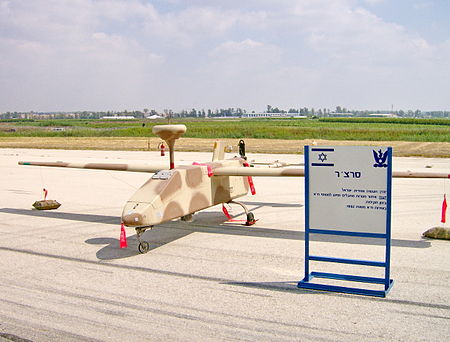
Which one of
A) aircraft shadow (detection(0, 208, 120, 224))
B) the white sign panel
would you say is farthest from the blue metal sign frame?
aircraft shadow (detection(0, 208, 120, 224))

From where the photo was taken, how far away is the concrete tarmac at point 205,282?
845 cm

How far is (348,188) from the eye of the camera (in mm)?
10383

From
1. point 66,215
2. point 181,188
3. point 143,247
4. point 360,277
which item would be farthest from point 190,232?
point 360,277

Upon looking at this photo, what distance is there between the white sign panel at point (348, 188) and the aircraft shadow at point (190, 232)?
3.89m

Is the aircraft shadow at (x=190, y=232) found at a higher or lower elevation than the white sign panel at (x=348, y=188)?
lower

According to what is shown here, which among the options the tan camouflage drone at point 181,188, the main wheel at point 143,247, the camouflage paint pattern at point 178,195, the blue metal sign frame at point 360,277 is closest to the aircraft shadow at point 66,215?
the tan camouflage drone at point 181,188

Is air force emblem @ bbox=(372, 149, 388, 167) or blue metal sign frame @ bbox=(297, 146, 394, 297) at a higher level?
air force emblem @ bbox=(372, 149, 388, 167)

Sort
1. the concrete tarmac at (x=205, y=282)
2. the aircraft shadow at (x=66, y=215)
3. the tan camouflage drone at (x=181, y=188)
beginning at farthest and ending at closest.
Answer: the aircraft shadow at (x=66, y=215), the tan camouflage drone at (x=181, y=188), the concrete tarmac at (x=205, y=282)

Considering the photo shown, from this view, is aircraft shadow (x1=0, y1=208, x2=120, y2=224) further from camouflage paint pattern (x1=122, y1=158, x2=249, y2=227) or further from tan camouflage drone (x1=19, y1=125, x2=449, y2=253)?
camouflage paint pattern (x1=122, y1=158, x2=249, y2=227)

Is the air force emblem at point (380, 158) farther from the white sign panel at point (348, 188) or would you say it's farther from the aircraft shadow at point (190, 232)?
the aircraft shadow at point (190, 232)

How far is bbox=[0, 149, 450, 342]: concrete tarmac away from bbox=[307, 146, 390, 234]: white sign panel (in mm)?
1481

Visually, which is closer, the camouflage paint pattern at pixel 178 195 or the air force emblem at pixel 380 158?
the air force emblem at pixel 380 158

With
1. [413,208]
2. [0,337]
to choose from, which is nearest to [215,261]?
[0,337]

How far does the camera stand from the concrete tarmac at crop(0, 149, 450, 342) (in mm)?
8445
